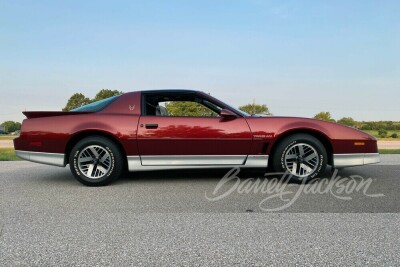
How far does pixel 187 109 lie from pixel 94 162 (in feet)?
4.89


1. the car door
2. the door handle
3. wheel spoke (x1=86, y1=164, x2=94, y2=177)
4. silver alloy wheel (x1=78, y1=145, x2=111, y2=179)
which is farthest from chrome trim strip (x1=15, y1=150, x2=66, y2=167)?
the door handle

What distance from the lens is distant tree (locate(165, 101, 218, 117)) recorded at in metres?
4.70

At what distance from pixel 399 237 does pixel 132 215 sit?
7.20ft

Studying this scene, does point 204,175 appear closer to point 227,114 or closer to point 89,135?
point 227,114

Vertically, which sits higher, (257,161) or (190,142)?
(190,142)

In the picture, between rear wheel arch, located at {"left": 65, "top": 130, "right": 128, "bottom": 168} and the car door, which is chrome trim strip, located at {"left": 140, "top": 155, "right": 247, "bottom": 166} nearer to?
the car door

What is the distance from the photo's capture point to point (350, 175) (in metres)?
5.13

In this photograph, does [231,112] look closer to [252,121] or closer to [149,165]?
[252,121]

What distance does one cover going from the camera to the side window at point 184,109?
470 centimetres

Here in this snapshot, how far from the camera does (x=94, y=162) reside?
443 cm

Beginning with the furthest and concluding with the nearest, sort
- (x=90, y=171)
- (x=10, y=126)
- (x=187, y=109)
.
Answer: (x=10, y=126) → (x=187, y=109) → (x=90, y=171)

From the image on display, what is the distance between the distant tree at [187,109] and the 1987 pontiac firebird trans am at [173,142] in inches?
4.5

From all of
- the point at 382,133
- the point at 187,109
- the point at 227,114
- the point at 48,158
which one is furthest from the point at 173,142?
the point at 382,133

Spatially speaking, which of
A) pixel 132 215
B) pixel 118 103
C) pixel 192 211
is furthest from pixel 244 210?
pixel 118 103
